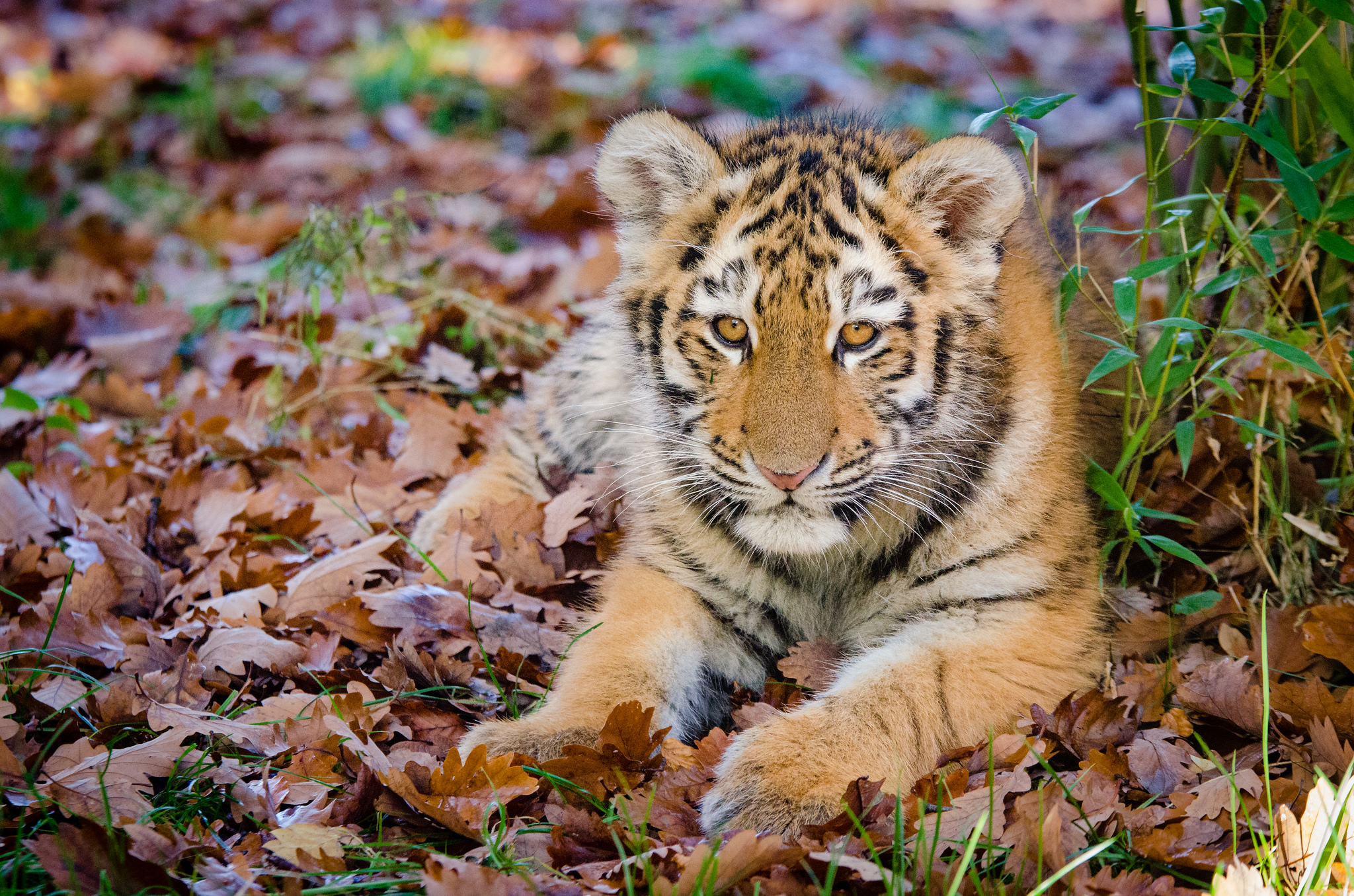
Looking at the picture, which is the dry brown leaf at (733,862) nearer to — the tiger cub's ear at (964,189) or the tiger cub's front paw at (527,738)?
the tiger cub's front paw at (527,738)

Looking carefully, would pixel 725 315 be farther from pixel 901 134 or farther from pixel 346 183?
pixel 346 183

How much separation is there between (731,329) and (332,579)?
141 centimetres

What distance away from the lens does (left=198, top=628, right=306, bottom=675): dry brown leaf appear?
8.66 feet

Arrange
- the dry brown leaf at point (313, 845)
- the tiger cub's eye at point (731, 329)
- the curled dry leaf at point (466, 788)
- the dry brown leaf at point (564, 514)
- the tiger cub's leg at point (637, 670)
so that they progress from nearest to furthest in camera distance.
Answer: the dry brown leaf at point (313, 845) → the curled dry leaf at point (466, 788) → the tiger cub's leg at point (637, 670) → the tiger cub's eye at point (731, 329) → the dry brown leaf at point (564, 514)

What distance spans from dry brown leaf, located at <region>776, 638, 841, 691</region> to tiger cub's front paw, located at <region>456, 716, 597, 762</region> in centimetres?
60

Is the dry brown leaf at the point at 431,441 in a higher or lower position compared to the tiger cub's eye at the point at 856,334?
lower

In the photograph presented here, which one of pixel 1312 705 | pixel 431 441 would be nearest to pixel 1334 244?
pixel 1312 705

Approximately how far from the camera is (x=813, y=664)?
271 centimetres

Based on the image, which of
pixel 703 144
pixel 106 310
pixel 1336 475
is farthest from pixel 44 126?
pixel 1336 475

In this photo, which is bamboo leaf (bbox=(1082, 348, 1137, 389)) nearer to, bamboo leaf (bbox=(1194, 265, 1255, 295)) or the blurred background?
bamboo leaf (bbox=(1194, 265, 1255, 295))

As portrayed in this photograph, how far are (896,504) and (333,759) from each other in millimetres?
1498

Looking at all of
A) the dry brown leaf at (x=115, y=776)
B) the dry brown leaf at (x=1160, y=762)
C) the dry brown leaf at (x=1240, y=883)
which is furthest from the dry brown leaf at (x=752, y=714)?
the dry brown leaf at (x=115, y=776)

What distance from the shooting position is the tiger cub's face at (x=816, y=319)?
2418 millimetres

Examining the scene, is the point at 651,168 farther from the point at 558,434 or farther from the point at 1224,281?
the point at 1224,281
